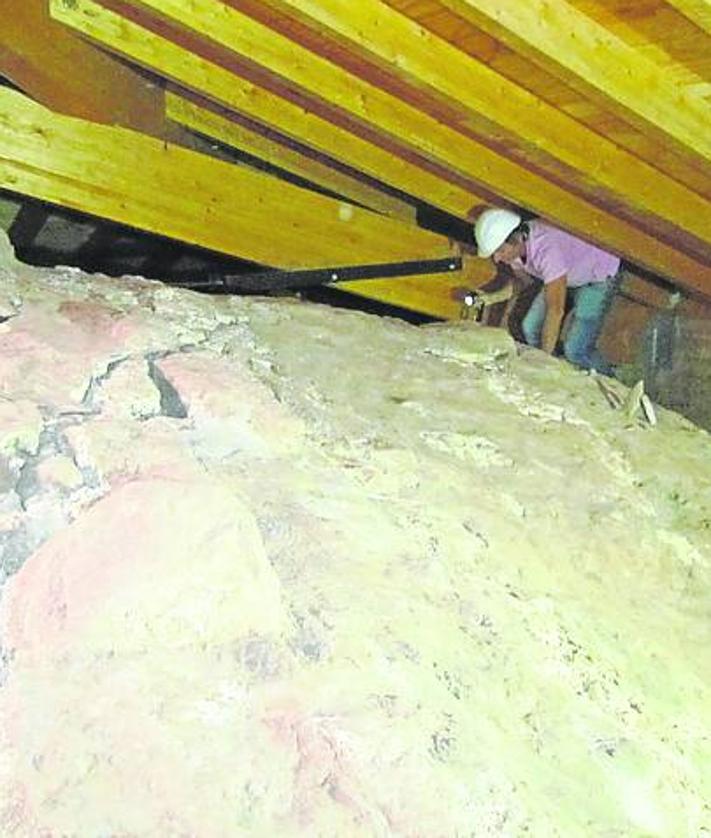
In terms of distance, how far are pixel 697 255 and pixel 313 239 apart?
134 cm

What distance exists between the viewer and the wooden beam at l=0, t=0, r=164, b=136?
105 inches

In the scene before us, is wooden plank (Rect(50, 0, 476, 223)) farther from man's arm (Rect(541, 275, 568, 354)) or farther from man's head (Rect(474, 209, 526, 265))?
man's arm (Rect(541, 275, 568, 354))

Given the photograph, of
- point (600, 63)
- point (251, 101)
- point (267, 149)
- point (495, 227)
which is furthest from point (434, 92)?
point (267, 149)

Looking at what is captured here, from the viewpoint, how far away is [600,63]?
2.26 metres

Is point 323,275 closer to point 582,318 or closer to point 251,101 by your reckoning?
point 251,101

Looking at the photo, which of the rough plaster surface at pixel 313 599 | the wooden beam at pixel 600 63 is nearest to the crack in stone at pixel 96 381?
the rough plaster surface at pixel 313 599

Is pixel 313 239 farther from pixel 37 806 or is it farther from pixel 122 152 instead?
pixel 37 806

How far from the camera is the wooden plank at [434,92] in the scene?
89.3 inches

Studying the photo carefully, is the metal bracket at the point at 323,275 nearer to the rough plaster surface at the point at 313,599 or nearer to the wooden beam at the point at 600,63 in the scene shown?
the rough plaster surface at the point at 313,599

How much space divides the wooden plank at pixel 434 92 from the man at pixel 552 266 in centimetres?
48

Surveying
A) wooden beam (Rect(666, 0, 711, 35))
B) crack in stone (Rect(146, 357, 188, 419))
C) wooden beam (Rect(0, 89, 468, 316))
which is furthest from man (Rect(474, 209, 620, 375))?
crack in stone (Rect(146, 357, 188, 419))

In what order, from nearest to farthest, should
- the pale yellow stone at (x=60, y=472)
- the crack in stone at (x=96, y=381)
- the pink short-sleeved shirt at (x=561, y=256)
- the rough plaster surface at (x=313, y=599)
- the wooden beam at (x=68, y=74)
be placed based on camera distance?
the rough plaster surface at (x=313, y=599)
the pale yellow stone at (x=60, y=472)
the crack in stone at (x=96, y=381)
the wooden beam at (x=68, y=74)
the pink short-sleeved shirt at (x=561, y=256)

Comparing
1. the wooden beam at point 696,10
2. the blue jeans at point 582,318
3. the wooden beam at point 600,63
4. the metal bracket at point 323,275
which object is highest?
the wooden beam at point 696,10

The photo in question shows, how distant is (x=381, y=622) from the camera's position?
1564mm
